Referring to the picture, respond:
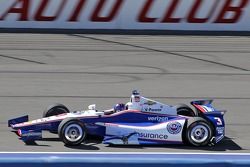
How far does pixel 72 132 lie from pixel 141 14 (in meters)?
14.2

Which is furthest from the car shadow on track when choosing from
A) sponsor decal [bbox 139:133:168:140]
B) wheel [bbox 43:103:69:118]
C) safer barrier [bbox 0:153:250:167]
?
safer barrier [bbox 0:153:250:167]

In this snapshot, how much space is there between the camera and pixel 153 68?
50.7 ft

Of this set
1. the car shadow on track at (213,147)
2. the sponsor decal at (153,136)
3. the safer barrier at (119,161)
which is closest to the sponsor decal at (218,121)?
the car shadow on track at (213,147)

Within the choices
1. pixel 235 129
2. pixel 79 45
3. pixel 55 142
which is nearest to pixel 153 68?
pixel 79 45

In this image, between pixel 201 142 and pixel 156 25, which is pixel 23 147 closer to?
pixel 201 142

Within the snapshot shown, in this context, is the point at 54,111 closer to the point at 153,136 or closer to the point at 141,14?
A: the point at 153,136

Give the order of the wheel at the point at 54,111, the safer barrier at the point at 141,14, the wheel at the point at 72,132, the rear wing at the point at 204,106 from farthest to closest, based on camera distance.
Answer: the safer barrier at the point at 141,14 → the wheel at the point at 54,111 → the rear wing at the point at 204,106 → the wheel at the point at 72,132

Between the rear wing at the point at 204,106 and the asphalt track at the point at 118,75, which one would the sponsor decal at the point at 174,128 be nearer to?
the asphalt track at the point at 118,75

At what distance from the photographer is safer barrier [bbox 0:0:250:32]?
22.2 metres

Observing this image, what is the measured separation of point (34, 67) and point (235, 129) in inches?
270

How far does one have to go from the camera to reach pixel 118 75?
570 inches

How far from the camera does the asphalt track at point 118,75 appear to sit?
958 cm

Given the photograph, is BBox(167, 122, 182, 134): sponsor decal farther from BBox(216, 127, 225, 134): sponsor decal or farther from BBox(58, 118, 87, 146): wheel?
BBox(58, 118, 87, 146): wheel

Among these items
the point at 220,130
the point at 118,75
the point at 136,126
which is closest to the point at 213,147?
the point at 220,130
